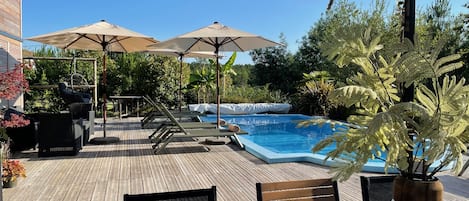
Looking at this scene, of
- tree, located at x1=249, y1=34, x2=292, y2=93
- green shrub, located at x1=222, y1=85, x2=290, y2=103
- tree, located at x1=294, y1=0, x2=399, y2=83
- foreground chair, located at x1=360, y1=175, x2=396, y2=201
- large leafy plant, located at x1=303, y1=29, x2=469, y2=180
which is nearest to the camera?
large leafy plant, located at x1=303, y1=29, x2=469, y2=180

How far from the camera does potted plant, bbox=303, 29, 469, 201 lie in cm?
157

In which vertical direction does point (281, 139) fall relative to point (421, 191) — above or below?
below

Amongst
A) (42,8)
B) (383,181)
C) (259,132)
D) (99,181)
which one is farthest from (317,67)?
(383,181)

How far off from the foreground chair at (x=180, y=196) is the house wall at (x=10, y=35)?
26.5ft

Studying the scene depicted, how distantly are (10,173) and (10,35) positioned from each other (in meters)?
6.10

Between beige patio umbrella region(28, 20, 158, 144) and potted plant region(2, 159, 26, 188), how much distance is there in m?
3.32

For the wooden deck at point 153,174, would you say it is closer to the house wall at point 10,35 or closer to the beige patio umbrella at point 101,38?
the beige patio umbrella at point 101,38

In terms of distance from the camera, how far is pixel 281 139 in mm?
10719

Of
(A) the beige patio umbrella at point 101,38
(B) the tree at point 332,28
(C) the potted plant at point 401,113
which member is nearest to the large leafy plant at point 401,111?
(C) the potted plant at point 401,113

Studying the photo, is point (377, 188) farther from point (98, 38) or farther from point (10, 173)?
point (98, 38)

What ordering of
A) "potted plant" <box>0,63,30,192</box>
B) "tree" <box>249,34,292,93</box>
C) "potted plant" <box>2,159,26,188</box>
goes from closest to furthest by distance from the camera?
"potted plant" <box>0,63,30,192</box> < "potted plant" <box>2,159,26,188</box> < "tree" <box>249,34,292,93</box>

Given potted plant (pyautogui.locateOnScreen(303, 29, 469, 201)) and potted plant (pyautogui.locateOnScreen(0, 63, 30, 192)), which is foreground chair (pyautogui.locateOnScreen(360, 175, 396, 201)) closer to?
potted plant (pyautogui.locateOnScreen(303, 29, 469, 201))

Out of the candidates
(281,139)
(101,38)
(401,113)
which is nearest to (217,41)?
(101,38)

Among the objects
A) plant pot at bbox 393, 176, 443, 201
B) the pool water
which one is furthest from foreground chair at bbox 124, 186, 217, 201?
the pool water
